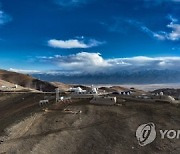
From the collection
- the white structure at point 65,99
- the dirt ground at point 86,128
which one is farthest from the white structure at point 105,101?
the white structure at point 65,99

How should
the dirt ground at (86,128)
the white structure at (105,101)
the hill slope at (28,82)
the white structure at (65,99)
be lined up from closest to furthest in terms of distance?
the dirt ground at (86,128), the white structure at (105,101), the white structure at (65,99), the hill slope at (28,82)

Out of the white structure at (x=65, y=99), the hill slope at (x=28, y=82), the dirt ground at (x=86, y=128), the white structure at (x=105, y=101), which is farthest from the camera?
the hill slope at (x=28, y=82)

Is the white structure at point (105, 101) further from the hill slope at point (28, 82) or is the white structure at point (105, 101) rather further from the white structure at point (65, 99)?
the hill slope at point (28, 82)

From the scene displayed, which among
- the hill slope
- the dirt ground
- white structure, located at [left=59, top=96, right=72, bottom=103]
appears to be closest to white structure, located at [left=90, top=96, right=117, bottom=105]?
the dirt ground

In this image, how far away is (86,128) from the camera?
53.5 meters

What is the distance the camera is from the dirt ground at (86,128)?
157 ft

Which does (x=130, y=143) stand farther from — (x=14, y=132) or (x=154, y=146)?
(x=14, y=132)

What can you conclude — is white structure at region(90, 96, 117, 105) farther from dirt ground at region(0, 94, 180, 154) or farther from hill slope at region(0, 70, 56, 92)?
hill slope at region(0, 70, 56, 92)

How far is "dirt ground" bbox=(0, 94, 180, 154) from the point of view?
47.7 meters

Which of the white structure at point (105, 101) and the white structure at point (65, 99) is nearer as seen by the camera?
the white structure at point (105, 101)

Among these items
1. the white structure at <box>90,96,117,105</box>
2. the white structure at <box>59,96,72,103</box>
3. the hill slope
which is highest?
the hill slope

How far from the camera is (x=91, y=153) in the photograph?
4672 cm

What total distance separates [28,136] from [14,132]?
3.19m

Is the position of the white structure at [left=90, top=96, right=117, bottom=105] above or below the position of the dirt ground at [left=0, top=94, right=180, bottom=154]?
above
